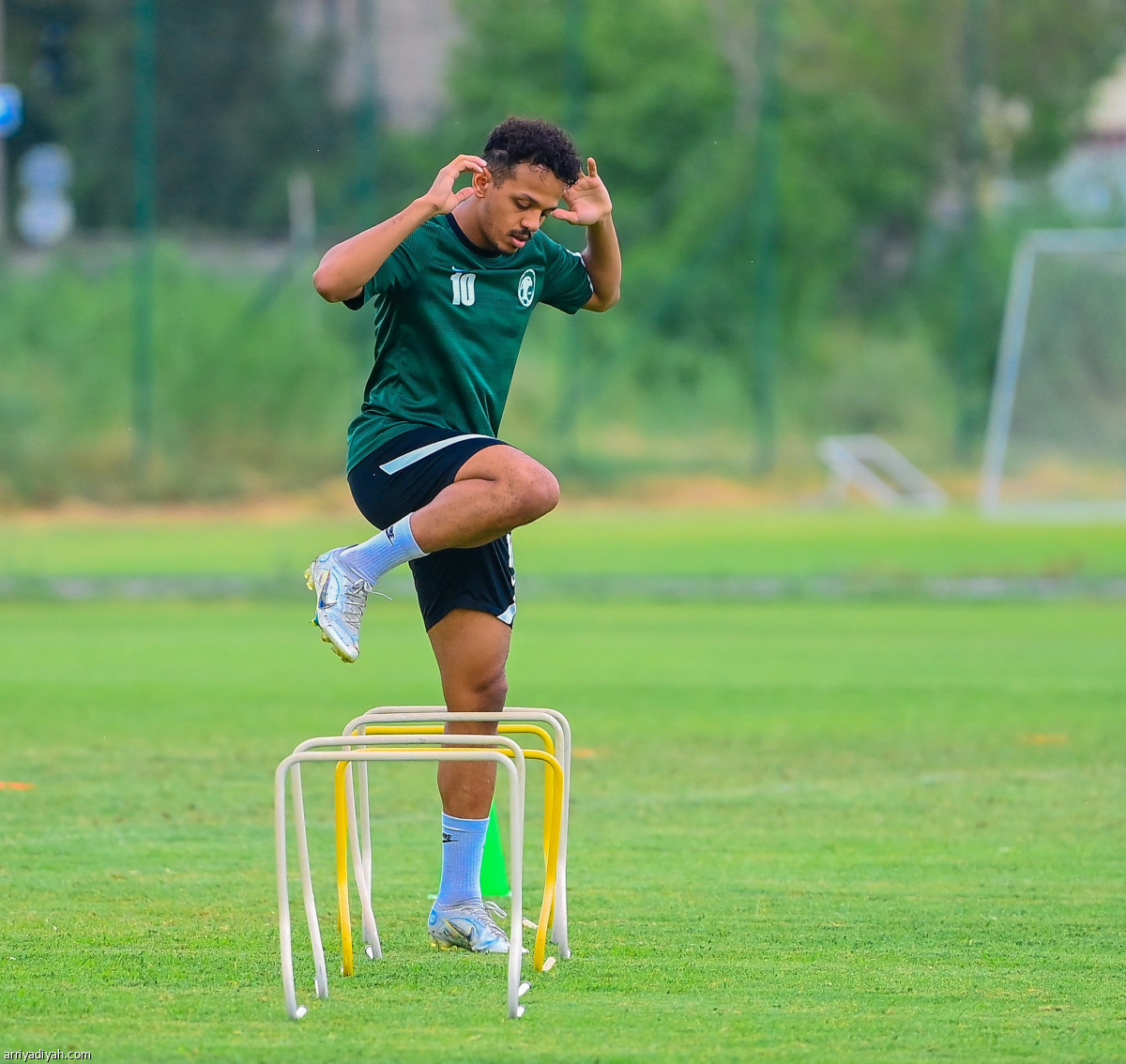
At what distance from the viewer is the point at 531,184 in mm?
5684

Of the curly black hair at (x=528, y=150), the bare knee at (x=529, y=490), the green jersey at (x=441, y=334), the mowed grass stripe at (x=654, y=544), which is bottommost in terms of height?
the mowed grass stripe at (x=654, y=544)

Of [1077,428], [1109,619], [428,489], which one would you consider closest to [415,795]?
[428,489]

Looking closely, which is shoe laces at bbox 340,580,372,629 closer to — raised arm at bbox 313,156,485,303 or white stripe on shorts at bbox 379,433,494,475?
white stripe on shorts at bbox 379,433,494,475

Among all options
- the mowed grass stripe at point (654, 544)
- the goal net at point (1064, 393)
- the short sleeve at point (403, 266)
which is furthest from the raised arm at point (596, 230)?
the goal net at point (1064, 393)

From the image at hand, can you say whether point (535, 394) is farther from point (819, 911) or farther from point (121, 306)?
point (819, 911)

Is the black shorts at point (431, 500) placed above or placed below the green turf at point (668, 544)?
above

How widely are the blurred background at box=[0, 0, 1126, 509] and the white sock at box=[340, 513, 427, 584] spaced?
21.7 metres

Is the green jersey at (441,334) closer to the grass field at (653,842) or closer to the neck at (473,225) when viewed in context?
the neck at (473,225)

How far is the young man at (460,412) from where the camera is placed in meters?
5.60

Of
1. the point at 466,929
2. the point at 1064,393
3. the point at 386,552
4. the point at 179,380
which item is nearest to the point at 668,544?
the point at 1064,393

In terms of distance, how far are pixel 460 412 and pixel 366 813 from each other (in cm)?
116

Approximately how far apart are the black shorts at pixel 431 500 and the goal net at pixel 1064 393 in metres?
23.5

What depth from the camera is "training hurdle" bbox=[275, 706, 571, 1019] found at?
4.84 meters

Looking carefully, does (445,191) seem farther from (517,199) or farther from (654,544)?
(654,544)
